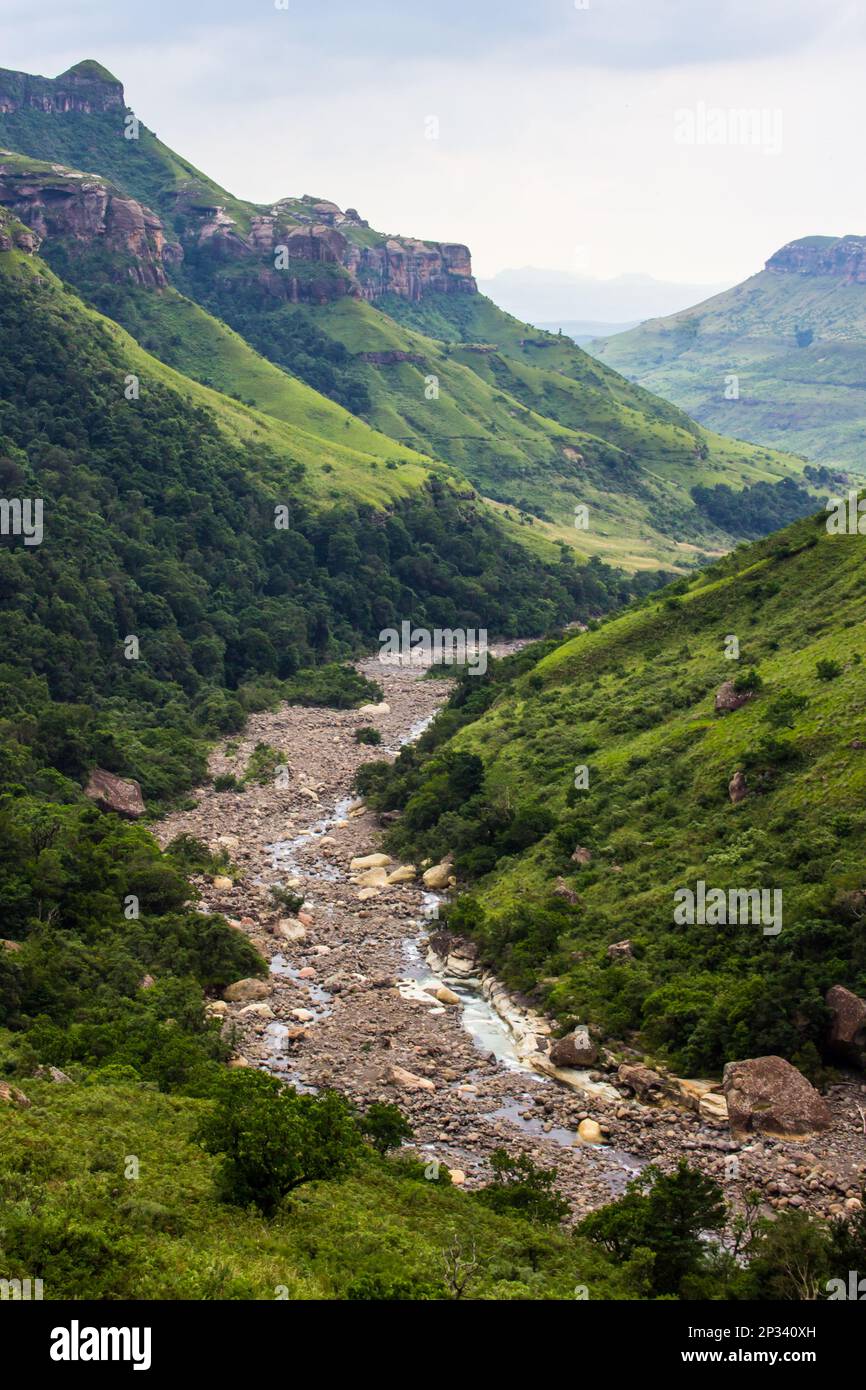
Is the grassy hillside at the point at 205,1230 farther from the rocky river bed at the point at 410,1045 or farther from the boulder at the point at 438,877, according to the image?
the boulder at the point at 438,877

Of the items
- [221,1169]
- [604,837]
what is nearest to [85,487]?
[604,837]

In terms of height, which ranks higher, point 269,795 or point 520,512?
point 520,512

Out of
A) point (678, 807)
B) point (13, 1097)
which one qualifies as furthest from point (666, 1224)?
point (678, 807)

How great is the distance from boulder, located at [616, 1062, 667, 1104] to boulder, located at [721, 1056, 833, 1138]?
2124mm

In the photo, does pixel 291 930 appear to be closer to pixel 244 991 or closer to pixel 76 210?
pixel 244 991

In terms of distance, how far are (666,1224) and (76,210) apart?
183 m

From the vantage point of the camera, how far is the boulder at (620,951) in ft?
159

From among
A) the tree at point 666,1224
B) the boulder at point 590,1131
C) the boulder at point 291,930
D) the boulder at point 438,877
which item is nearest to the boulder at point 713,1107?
the boulder at point 590,1131

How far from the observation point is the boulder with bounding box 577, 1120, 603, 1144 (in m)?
39.4

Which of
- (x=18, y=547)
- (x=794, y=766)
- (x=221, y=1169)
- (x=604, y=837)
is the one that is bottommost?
(x=221, y=1169)

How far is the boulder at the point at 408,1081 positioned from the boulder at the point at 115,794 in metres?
32.8

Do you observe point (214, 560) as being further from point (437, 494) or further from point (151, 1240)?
point (151, 1240)

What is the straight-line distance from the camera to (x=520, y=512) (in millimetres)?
191125
